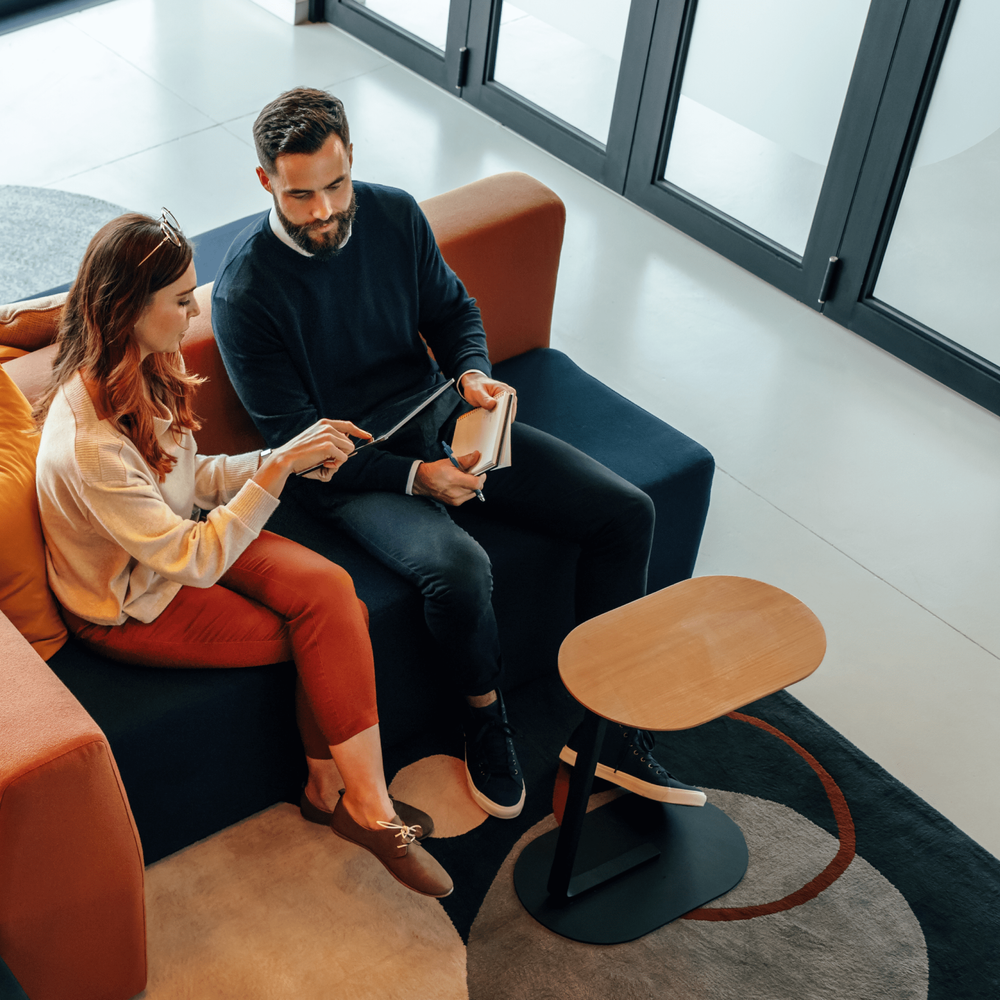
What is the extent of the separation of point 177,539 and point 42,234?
2.35m

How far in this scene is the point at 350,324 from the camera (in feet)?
7.29

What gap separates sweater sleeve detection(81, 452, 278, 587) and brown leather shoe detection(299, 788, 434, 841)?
19.8 inches

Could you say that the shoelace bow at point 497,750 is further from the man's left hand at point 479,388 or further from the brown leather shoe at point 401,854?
the man's left hand at point 479,388

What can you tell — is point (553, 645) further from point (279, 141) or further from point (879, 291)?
point (879, 291)

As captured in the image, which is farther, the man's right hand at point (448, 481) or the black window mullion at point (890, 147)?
the black window mullion at point (890, 147)

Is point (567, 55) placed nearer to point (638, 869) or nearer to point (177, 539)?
point (177, 539)

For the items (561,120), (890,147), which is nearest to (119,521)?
(890,147)

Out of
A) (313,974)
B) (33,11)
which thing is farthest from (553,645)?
(33,11)

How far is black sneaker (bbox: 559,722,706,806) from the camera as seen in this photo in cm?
219

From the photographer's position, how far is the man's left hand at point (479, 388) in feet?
7.48

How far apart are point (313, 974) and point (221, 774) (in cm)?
38

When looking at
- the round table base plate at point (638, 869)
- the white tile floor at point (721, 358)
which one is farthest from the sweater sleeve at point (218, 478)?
the white tile floor at point (721, 358)

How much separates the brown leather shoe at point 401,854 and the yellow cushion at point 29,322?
1.07 metres

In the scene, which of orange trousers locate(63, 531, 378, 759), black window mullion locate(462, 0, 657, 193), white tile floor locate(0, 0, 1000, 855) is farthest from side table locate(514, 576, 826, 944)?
black window mullion locate(462, 0, 657, 193)
